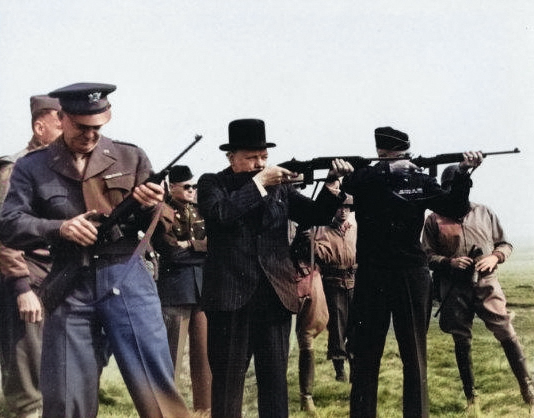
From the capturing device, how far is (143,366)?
20.6ft

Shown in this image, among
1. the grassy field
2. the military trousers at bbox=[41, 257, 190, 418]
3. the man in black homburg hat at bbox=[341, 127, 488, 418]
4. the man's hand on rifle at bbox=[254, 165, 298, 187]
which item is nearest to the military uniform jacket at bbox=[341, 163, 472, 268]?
the man in black homburg hat at bbox=[341, 127, 488, 418]

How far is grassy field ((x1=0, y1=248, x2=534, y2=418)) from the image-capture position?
29.2 feet

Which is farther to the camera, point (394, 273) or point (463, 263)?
point (463, 263)

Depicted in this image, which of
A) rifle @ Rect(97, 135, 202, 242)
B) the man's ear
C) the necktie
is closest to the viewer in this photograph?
rifle @ Rect(97, 135, 202, 242)

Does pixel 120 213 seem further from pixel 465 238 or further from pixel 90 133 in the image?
pixel 465 238

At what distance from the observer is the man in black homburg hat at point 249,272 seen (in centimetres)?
670

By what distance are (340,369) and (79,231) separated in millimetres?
5160

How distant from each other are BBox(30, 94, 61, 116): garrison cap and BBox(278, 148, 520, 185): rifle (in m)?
2.07

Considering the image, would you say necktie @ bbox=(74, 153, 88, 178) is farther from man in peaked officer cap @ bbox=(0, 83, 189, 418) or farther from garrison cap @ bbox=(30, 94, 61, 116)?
garrison cap @ bbox=(30, 94, 61, 116)

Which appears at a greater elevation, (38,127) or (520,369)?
(38,127)

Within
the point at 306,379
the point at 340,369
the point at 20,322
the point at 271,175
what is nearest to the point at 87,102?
the point at 271,175

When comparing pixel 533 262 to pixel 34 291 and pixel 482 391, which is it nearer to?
pixel 482 391

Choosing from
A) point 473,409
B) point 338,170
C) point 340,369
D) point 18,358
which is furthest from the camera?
point 340,369

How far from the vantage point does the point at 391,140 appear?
798 centimetres
